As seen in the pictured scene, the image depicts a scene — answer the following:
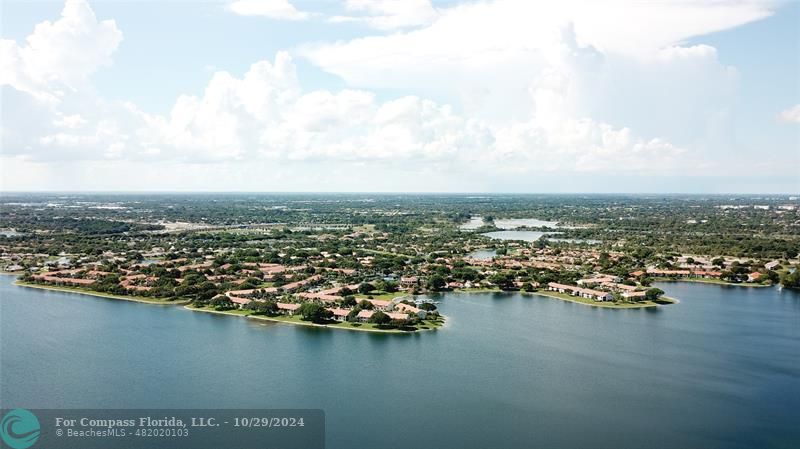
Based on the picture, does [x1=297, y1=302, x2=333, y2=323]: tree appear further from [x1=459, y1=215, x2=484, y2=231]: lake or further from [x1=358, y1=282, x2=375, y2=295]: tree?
[x1=459, y1=215, x2=484, y2=231]: lake

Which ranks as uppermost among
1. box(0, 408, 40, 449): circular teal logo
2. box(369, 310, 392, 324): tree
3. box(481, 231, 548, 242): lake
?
box(481, 231, 548, 242): lake

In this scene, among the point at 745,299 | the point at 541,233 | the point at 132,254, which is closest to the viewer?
the point at 745,299

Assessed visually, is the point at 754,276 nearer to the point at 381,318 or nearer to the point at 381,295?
the point at 381,295

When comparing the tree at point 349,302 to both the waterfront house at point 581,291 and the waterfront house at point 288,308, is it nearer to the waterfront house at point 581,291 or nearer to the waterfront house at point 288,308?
the waterfront house at point 288,308

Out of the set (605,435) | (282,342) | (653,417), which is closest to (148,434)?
(282,342)

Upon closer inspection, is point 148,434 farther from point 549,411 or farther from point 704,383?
point 704,383

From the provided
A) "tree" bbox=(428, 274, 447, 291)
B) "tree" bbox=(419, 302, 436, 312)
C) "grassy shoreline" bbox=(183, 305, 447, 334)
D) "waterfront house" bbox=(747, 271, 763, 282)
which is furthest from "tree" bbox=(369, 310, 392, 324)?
"waterfront house" bbox=(747, 271, 763, 282)

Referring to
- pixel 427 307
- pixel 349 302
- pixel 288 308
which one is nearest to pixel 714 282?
pixel 427 307
